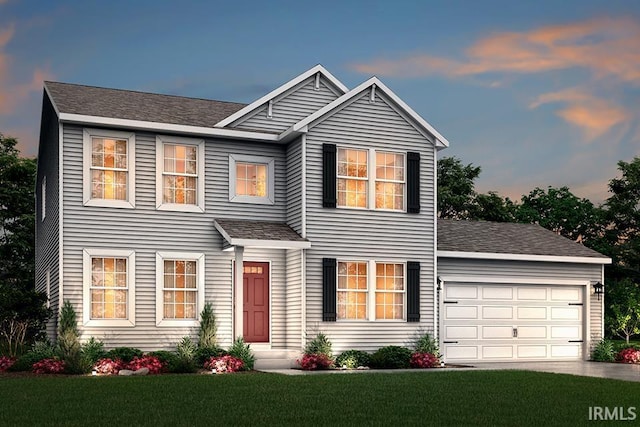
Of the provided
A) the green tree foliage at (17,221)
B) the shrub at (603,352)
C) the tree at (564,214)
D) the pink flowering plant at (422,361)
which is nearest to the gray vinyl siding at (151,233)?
the pink flowering plant at (422,361)

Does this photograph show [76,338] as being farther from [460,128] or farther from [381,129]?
[460,128]

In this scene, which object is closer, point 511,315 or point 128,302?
point 128,302

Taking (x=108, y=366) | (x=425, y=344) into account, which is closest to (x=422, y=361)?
(x=425, y=344)

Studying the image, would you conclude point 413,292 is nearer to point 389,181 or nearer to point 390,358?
point 390,358

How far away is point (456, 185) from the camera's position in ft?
146

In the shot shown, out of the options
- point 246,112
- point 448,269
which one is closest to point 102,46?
point 246,112

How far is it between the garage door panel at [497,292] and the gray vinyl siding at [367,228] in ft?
8.09

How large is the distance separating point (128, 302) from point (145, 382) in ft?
16.1

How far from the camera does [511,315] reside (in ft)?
86.6

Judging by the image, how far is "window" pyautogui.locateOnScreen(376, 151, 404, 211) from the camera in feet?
78.8

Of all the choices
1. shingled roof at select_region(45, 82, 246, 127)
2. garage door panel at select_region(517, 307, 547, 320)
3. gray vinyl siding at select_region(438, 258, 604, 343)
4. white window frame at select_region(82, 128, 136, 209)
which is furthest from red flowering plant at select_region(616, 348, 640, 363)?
white window frame at select_region(82, 128, 136, 209)

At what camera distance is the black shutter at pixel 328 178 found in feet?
75.8

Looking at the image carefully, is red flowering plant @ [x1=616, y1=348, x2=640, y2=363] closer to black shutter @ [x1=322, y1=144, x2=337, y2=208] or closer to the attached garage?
the attached garage

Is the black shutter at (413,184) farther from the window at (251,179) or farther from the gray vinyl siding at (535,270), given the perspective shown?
the window at (251,179)
